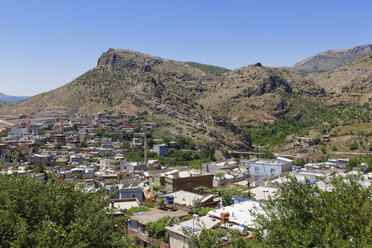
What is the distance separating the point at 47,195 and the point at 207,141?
3562 inches

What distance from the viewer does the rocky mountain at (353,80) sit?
16662 cm

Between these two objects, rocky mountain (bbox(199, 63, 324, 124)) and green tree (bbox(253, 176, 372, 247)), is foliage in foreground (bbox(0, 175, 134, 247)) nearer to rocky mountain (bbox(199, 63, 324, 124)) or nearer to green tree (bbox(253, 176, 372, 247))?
green tree (bbox(253, 176, 372, 247))

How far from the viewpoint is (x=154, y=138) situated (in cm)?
10531

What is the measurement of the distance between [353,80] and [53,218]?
182m

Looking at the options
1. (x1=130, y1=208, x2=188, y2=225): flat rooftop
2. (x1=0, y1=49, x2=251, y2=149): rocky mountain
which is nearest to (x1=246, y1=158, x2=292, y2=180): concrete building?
(x1=130, y1=208, x2=188, y2=225): flat rooftop

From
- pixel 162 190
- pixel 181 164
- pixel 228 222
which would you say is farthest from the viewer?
pixel 181 164

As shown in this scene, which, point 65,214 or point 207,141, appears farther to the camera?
point 207,141

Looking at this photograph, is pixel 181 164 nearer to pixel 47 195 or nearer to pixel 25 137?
pixel 25 137

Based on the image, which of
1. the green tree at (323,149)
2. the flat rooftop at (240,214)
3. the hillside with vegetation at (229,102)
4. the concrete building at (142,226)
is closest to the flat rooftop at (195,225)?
the flat rooftop at (240,214)

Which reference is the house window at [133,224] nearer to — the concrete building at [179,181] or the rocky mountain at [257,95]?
the concrete building at [179,181]

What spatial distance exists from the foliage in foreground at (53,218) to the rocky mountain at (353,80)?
168 meters

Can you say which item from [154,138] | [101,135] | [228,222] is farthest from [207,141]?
[228,222]

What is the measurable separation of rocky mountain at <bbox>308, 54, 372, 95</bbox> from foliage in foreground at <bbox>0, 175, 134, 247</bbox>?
167652mm

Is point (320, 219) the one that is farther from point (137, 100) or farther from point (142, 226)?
point (137, 100)
